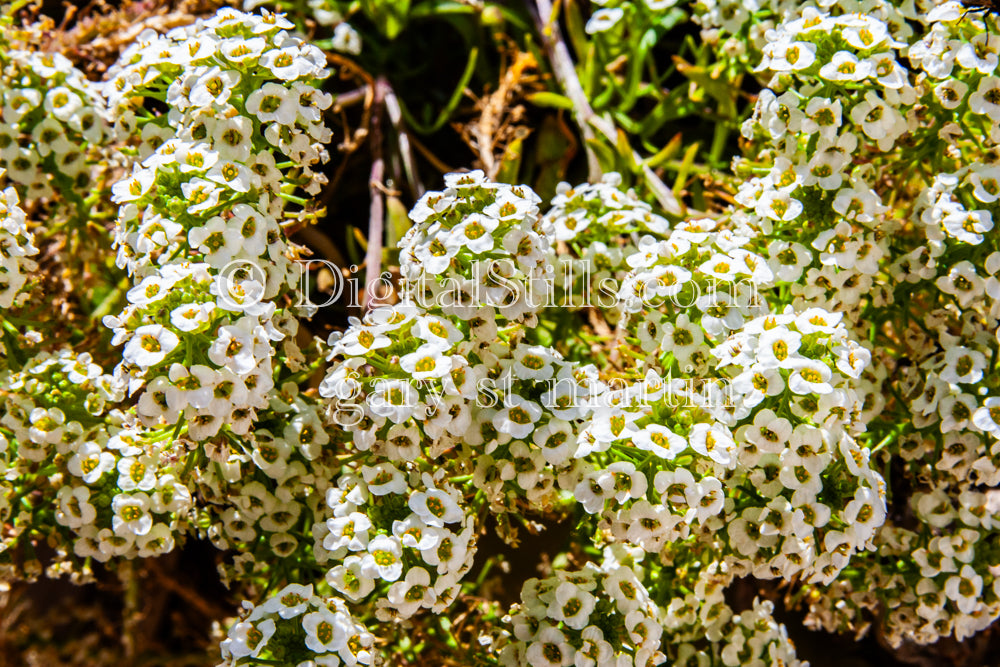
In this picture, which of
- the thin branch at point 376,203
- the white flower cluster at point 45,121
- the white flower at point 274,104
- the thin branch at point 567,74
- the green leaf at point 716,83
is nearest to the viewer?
the white flower at point 274,104

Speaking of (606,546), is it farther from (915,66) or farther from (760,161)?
(915,66)

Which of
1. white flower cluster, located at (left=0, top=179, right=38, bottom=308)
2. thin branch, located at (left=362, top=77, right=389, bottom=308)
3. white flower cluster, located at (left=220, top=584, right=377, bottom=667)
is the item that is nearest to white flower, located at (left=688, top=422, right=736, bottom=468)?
white flower cluster, located at (left=220, top=584, right=377, bottom=667)

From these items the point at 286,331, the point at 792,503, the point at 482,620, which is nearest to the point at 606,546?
the point at 482,620

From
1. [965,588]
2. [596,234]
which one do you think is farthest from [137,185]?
[965,588]

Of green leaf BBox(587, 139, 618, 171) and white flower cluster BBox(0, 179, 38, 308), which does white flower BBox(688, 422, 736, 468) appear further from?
white flower cluster BBox(0, 179, 38, 308)

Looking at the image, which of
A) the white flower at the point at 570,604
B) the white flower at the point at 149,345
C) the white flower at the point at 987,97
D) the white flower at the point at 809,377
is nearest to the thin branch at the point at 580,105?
the white flower at the point at 987,97

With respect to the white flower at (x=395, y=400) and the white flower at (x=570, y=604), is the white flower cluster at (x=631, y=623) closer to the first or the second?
the white flower at (x=570, y=604)
